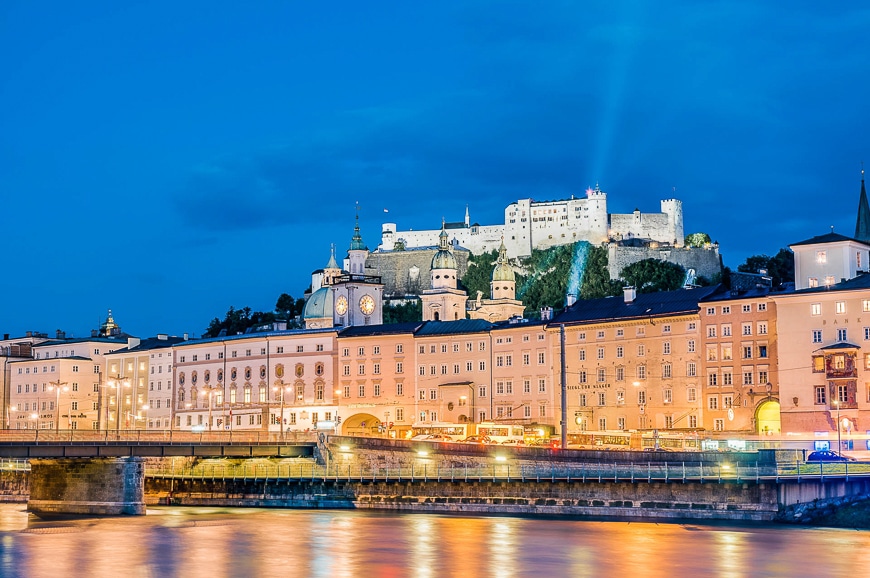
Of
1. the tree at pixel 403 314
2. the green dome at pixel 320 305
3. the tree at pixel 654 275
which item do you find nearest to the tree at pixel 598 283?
the tree at pixel 654 275

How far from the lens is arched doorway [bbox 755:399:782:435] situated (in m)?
99.6

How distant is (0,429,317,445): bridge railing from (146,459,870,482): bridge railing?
197 centimetres

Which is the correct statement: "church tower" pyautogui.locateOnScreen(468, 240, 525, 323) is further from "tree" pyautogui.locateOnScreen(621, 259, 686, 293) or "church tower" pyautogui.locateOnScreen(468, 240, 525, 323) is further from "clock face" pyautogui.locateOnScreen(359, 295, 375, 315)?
"tree" pyautogui.locateOnScreen(621, 259, 686, 293)

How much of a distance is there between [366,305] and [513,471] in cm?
7722

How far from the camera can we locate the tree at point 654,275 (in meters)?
185

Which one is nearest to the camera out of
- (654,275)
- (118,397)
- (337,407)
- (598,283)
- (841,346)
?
(841,346)

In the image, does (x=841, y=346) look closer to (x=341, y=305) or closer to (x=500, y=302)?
(x=500, y=302)

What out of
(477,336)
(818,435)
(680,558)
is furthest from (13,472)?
(680,558)

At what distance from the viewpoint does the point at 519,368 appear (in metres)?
114

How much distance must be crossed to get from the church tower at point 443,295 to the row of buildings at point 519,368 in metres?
0.29

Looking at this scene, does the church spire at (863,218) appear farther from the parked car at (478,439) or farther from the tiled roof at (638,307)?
the parked car at (478,439)

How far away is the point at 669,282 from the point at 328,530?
411 ft

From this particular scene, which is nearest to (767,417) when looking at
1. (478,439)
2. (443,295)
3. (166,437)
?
(478,439)

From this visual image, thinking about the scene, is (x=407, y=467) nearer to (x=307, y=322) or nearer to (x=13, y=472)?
(x=13, y=472)
